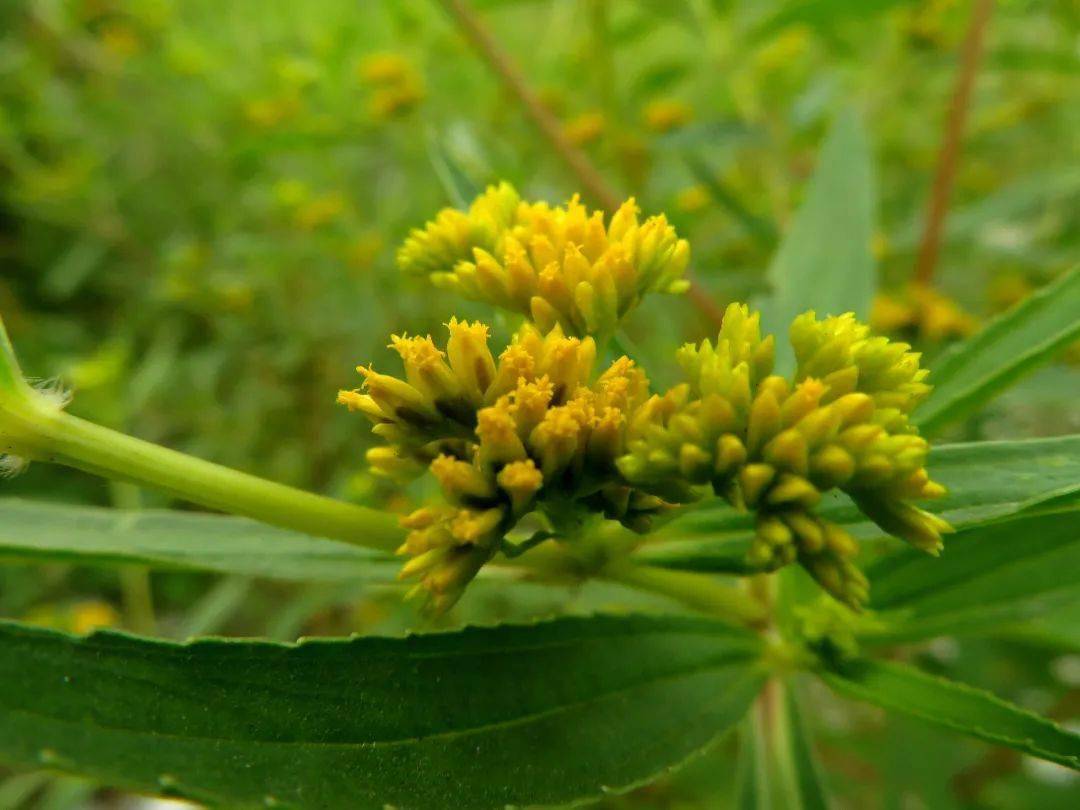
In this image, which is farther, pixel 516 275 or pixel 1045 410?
pixel 1045 410

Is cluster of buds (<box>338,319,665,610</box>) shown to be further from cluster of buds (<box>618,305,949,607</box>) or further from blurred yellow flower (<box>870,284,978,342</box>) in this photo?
blurred yellow flower (<box>870,284,978,342</box>)

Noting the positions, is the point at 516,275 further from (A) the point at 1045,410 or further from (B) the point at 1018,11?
(A) the point at 1045,410

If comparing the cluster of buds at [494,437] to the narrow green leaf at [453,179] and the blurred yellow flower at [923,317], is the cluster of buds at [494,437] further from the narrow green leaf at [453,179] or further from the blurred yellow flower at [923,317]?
the blurred yellow flower at [923,317]

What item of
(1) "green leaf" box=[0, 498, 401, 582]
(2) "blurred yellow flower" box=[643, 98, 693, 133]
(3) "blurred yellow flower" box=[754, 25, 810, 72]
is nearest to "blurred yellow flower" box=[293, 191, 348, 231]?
(2) "blurred yellow flower" box=[643, 98, 693, 133]

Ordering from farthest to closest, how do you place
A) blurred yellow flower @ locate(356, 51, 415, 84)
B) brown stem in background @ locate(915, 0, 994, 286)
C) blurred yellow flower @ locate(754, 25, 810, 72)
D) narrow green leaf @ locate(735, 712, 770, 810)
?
blurred yellow flower @ locate(356, 51, 415, 84) → blurred yellow flower @ locate(754, 25, 810, 72) → brown stem in background @ locate(915, 0, 994, 286) → narrow green leaf @ locate(735, 712, 770, 810)

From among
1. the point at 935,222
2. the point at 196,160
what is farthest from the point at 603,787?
the point at 196,160

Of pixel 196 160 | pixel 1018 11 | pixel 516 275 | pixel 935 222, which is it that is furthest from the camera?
pixel 196 160

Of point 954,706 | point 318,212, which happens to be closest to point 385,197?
point 318,212

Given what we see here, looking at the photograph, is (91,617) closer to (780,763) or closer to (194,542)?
(194,542)
